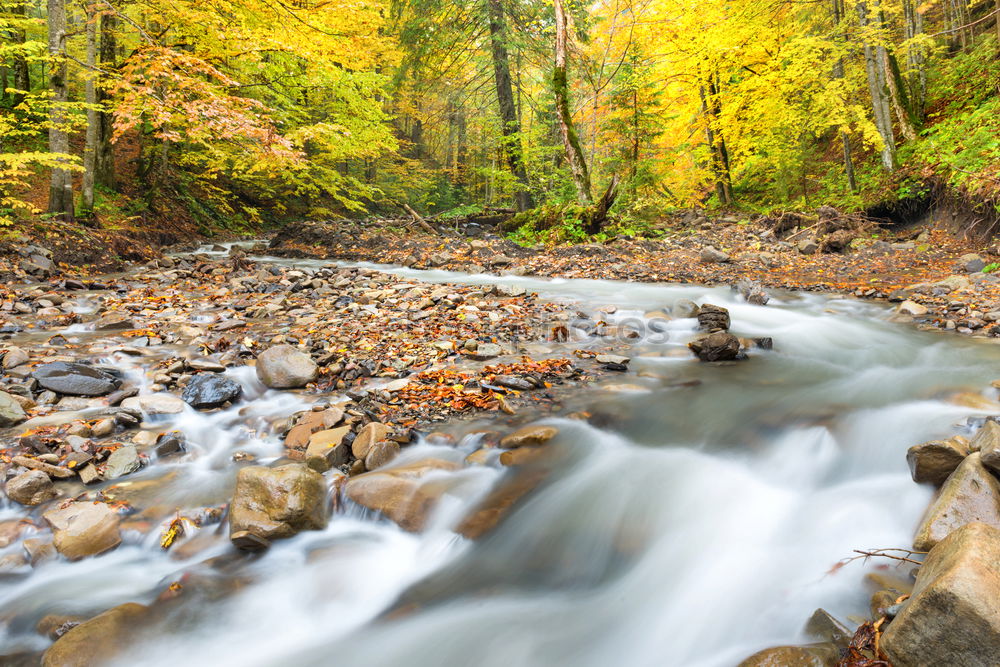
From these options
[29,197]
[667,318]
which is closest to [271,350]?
[667,318]

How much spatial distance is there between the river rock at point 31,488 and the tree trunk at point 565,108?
11.1 meters

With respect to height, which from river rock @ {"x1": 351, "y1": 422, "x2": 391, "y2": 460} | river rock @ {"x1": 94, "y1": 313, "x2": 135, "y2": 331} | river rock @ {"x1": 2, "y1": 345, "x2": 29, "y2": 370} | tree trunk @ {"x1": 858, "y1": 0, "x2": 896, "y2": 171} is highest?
tree trunk @ {"x1": 858, "y1": 0, "x2": 896, "y2": 171}

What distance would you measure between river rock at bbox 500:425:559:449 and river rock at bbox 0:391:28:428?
3.41m

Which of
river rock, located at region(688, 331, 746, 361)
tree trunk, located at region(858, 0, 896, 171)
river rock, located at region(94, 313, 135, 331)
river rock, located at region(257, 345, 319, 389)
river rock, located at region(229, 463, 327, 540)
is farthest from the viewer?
tree trunk, located at region(858, 0, 896, 171)

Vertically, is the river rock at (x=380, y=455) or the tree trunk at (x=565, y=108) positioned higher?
the tree trunk at (x=565, y=108)

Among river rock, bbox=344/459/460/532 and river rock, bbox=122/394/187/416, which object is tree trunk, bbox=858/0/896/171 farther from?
river rock, bbox=122/394/187/416

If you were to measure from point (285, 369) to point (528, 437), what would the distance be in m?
2.26

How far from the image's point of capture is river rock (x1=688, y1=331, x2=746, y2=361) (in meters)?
5.37

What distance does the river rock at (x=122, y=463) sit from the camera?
10.7 ft

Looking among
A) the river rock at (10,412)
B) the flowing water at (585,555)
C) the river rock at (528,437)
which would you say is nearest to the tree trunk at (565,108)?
the flowing water at (585,555)

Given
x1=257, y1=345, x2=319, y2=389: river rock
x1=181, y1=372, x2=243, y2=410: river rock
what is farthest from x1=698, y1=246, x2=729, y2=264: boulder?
x1=181, y1=372, x2=243, y2=410: river rock

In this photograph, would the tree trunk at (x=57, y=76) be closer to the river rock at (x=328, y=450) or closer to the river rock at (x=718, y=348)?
the river rock at (x=328, y=450)

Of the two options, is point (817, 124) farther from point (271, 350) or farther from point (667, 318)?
point (271, 350)

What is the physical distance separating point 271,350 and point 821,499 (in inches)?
174
